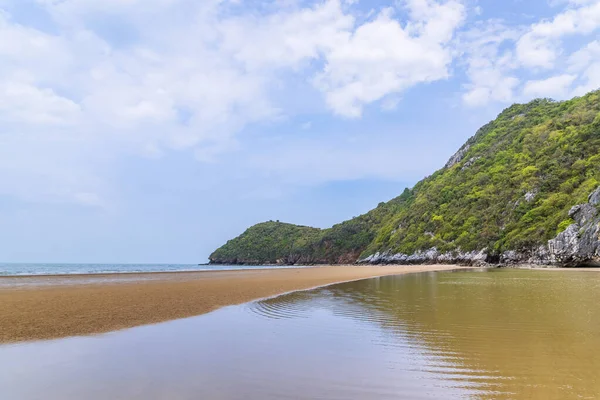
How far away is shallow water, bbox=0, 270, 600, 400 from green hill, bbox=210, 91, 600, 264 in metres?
41.1

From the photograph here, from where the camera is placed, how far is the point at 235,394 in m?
4.86

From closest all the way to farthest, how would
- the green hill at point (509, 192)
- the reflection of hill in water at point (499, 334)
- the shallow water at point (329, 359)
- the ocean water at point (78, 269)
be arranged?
the shallow water at point (329, 359) < the reflection of hill in water at point (499, 334) < the ocean water at point (78, 269) < the green hill at point (509, 192)

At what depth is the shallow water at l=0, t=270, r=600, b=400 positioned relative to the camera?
16.3 feet

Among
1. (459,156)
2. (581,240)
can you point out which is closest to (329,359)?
(581,240)

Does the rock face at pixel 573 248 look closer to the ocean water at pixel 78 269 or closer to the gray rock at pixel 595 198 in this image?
the gray rock at pixel 595 198

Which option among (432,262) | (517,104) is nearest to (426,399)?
(432,262)

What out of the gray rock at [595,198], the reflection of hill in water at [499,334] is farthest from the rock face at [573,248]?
the reflection of hill in water at [499,334]

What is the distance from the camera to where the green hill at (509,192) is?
2164 inches

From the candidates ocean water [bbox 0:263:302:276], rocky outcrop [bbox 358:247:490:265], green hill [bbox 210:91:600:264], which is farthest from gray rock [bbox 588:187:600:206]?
ocean water [bbox 0:263:302:276]

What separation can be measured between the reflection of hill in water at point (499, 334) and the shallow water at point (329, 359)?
0.09 ft

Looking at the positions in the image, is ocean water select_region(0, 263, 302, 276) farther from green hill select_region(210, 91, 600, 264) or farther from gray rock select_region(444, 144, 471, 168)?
gray rock select_region(444, 144, 471, 168)

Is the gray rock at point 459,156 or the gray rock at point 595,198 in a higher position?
the gray rock at point 459,156

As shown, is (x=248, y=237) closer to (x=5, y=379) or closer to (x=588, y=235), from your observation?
(x=588, y=235)

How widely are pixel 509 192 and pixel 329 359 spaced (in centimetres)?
7486
